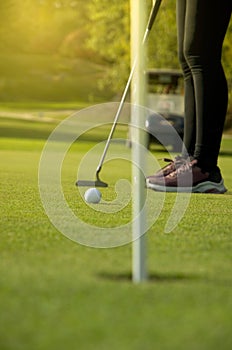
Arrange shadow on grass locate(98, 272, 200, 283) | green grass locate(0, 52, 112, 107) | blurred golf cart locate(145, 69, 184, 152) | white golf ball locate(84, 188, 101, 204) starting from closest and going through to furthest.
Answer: shadow on grass locate(98, 272, 200, 283)
white golf ball locate(84, 188, 101, 204)
blurred golf cart locate(145, 69, 184, 152)
green grass locate(0, 52, 112, 107)

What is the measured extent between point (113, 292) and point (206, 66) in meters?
2.74

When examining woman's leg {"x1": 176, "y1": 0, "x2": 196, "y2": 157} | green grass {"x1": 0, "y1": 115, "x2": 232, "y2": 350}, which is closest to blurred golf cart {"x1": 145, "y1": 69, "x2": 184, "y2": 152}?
woman's leg {"x1": 176, "y1": 0, "x2": 196, "y2": 157}

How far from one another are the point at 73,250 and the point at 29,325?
37.7 inches

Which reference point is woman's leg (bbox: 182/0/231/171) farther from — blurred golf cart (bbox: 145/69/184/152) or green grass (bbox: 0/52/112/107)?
green grass (bbox: 0/52/112/107)

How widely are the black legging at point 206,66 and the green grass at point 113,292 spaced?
134 cm

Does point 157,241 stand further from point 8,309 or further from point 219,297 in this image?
point 8,309

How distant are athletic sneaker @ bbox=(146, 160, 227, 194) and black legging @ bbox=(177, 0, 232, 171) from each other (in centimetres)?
5

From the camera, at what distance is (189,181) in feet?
15.7

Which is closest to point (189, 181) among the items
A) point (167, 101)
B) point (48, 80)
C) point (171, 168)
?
point (171, 168)

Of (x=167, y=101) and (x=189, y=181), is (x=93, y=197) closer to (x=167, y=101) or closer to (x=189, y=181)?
(x=189, y=181)

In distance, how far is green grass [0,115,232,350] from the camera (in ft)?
5.78

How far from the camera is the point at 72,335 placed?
5.82 feet

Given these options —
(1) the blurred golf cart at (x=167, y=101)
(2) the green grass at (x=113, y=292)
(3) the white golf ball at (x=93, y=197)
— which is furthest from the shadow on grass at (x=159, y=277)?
(1) the blurred golf cart at (x=167, y=101)

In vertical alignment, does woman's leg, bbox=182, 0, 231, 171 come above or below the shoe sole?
above
